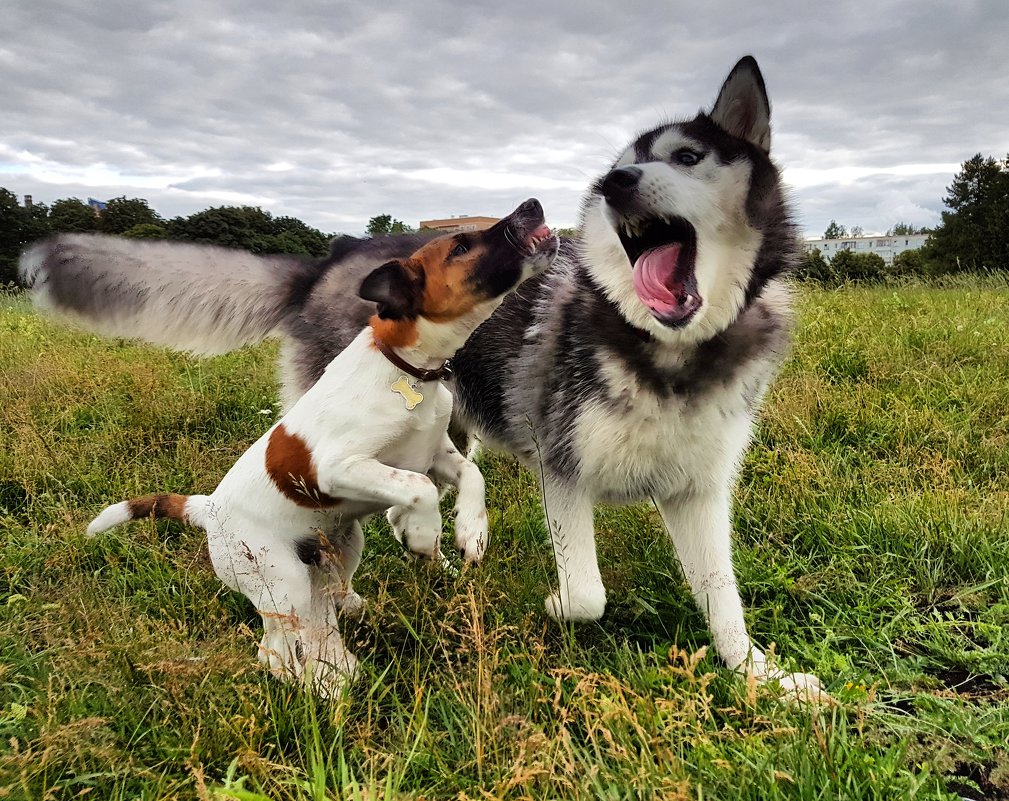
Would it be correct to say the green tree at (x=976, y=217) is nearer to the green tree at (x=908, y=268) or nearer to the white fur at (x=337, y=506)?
the green tree at (x=908, y=268)

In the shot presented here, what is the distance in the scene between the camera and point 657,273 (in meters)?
2.38

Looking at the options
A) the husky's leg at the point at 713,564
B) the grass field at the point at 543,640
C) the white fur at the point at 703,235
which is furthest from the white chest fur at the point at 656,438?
the grass field at the point at 543,640

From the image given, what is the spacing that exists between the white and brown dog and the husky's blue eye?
510 millimetres

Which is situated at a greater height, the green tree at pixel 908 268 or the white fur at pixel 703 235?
the green tree at pixel 908 268

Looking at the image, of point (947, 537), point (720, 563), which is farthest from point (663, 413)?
point (947, 537)

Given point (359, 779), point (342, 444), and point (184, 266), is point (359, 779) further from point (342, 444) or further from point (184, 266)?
point (184, 266)

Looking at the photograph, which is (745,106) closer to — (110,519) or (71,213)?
(110,519)

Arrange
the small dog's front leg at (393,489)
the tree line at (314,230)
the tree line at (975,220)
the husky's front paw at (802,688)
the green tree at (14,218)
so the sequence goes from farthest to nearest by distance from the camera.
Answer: the tree line at (975,220) → the green tree at (14,218) → the tree line at (314,230) → the small dog's front leg at (393,489) → the husky's front paw at (802,688)

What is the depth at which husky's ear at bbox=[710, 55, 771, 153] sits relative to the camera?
234 centimetres

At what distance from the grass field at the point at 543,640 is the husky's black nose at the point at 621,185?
132 centimetres

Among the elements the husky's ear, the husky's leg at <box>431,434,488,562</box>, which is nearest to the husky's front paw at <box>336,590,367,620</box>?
the husky's leg at <box>431,434,488,562</box>

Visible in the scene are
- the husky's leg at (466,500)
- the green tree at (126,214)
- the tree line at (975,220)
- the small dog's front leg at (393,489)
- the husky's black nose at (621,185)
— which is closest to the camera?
the husky's black nose at (621,185)

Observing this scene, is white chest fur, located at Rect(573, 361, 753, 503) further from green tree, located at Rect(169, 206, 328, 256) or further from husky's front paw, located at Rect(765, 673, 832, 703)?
green tree, located at Rect(169, 206, 328, 256)

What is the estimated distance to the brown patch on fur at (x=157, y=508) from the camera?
108 inches
